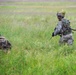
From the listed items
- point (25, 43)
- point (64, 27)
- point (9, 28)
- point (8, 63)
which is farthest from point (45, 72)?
point (9, 28)

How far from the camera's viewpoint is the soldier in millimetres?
10875

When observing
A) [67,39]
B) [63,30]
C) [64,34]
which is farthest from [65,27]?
[67,39]

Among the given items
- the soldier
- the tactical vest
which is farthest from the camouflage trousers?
the tactical vest

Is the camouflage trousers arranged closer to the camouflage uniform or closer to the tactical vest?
the camouflage uniform

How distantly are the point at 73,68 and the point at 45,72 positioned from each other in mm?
633

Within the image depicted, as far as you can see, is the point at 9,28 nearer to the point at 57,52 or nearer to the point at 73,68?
the point at 57,52

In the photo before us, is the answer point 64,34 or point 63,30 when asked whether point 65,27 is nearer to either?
point 63,30

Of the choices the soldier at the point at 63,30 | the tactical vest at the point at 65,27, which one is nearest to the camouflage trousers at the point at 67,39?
the soldier at the point at 63,30

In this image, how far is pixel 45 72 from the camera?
26.4 ft

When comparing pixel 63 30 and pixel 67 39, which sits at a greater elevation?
pixel 63 30

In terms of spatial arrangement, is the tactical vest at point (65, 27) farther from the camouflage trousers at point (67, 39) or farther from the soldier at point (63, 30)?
the camouflage trousers at point (67, 39)

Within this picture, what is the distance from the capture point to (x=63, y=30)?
434 inches

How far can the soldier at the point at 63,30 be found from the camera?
1088cm

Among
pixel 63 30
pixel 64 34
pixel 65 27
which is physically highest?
pixel 65 27
